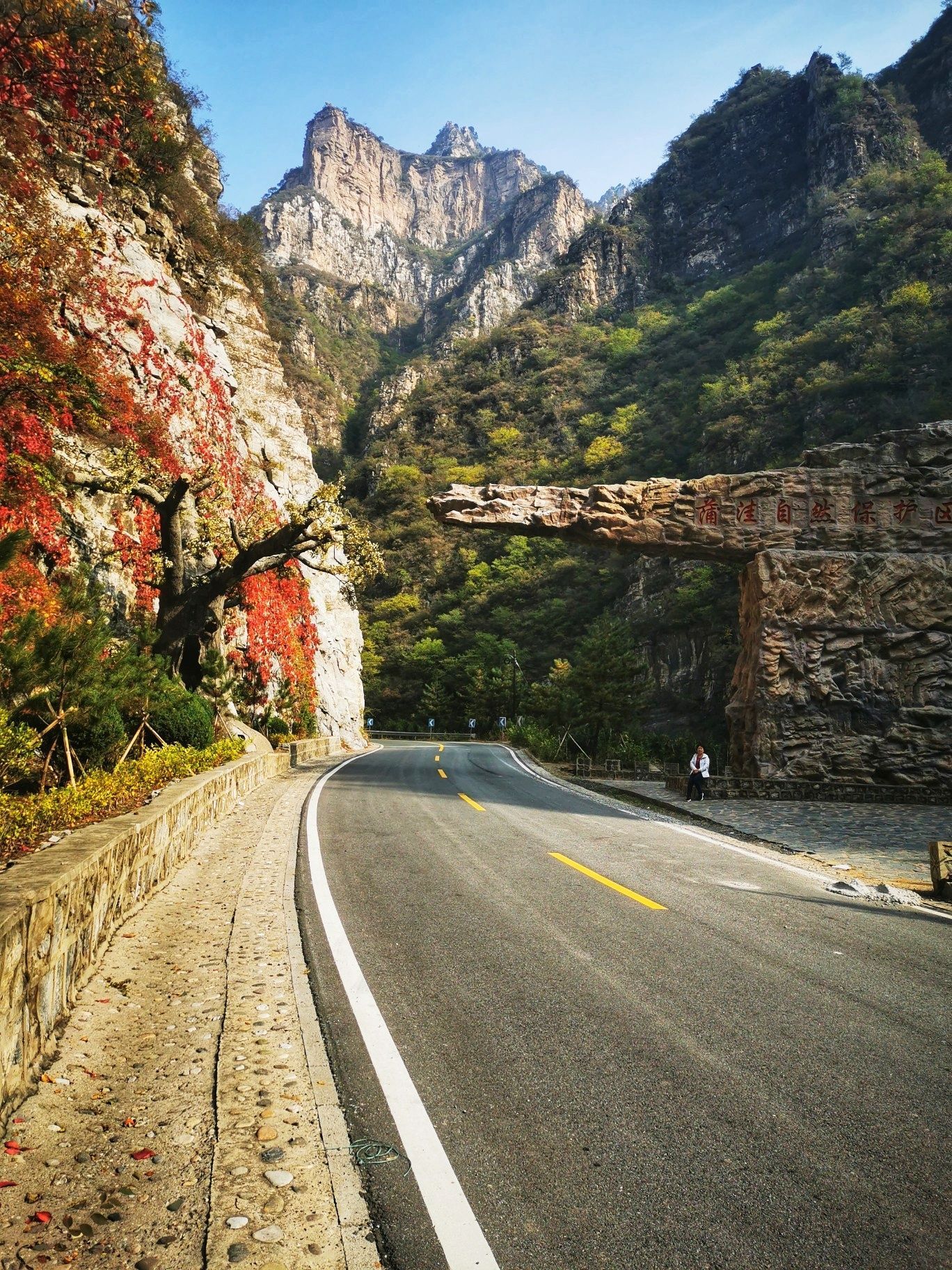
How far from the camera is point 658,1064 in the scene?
3385 mm

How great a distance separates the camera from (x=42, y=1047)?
336 cm

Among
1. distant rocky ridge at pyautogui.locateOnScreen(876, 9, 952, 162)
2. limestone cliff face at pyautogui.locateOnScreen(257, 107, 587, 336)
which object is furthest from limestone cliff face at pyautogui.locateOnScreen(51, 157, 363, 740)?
limestone cliff face at pyautogui.locateOnScreen(257, 107, 587, 336)

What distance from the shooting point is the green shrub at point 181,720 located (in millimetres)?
12078

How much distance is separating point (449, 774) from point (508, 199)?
657ft

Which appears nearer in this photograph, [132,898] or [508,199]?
[132,898]

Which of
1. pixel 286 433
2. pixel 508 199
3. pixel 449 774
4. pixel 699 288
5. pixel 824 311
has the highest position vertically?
pixel 508 199

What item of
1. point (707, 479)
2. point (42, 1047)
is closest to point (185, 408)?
point (707, 479)

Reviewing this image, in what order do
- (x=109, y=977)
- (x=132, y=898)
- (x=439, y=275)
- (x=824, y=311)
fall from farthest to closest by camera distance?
(x=439, y=275), (x=824, y=311), (x=132, y=898), (x=109, y=977)

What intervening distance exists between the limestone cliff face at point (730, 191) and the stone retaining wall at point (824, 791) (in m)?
76.9

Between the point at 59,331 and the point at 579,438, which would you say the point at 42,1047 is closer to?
the point at 59,331

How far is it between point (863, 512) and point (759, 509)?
2.54 metres

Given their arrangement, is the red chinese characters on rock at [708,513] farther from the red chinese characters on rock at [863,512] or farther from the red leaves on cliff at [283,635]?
the red leaves on cliff at [283,635]

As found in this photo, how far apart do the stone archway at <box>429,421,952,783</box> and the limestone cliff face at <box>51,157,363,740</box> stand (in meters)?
7.98

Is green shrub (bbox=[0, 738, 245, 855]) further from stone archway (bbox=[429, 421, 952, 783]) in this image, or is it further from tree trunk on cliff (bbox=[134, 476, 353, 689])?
stone archway (bbox=[429, 421, 952, 783])
